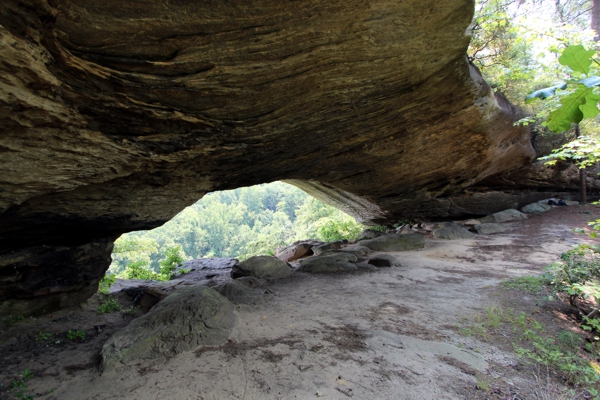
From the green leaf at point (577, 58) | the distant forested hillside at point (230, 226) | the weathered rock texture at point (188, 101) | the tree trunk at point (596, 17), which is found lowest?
the distant forested hillside at point (230, 226)

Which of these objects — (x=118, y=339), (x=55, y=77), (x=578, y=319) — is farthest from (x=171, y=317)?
(x=578, y=319)

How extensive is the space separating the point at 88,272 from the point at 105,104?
4.90 meters

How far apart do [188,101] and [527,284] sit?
7608 mm

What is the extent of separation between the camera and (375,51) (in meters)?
4.16

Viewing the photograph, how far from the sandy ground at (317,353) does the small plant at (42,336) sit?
0.25 feet

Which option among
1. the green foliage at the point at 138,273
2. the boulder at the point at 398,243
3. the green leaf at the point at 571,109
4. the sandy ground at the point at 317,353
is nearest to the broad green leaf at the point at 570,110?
the green leaf at the point at 571,109

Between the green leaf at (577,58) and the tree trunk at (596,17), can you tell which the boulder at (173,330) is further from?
the tree trunk at (596,17)

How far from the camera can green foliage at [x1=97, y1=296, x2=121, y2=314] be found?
6594 mm

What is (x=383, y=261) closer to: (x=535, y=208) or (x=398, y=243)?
(x=398, y=243)

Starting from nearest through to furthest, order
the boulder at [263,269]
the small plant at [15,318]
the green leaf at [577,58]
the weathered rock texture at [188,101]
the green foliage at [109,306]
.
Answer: the green leaf at [577,58] → the weathered rock texture at [188,101] → the small plant at [15,318] → the green foliage at [109,306] → the boulder at [263,269]

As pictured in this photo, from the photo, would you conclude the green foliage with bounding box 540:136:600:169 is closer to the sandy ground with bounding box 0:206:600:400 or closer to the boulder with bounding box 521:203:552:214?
the sandy ground with bounding box 0:206:600:400

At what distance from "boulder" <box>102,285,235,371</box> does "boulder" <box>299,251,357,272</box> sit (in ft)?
12.2

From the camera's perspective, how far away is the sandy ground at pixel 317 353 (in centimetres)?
326

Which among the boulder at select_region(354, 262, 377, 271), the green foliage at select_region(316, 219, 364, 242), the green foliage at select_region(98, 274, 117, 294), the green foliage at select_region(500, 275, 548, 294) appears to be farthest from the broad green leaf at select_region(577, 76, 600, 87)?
the green foliage at select_region(316, 219, 364, 242)
